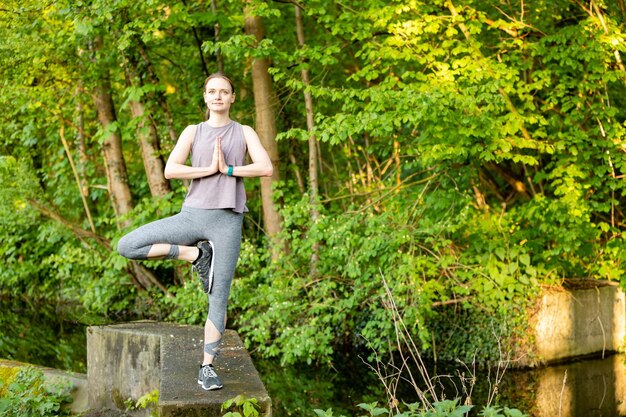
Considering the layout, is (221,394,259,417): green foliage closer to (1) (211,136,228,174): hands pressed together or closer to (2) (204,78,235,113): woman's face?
(1) (211,136,228,174): hands pressed together

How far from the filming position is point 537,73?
10602 millimetres

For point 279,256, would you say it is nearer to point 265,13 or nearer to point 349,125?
point 349,125

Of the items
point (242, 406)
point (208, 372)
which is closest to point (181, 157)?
point (208, 372)

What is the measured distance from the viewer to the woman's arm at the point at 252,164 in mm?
5016

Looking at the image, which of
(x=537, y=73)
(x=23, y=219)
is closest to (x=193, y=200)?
(x=537, y=73)

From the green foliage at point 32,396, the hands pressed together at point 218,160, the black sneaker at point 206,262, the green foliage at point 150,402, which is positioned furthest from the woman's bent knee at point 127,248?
the green foliage at point 32,396

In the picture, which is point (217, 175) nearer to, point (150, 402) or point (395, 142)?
point (150, 402)

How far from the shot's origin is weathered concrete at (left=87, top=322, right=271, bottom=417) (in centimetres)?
500

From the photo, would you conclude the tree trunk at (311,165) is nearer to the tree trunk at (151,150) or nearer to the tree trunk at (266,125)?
the tree trunk at (266,125)

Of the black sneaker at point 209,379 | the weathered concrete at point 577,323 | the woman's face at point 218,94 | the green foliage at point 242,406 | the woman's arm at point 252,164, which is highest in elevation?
the woman's face at point 218,94

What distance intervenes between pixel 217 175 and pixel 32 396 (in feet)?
11.2

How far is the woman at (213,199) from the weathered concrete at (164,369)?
403mm

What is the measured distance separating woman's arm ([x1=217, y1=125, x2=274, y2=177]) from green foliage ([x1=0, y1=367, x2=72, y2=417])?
2941 mm

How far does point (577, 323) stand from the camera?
11680mm
